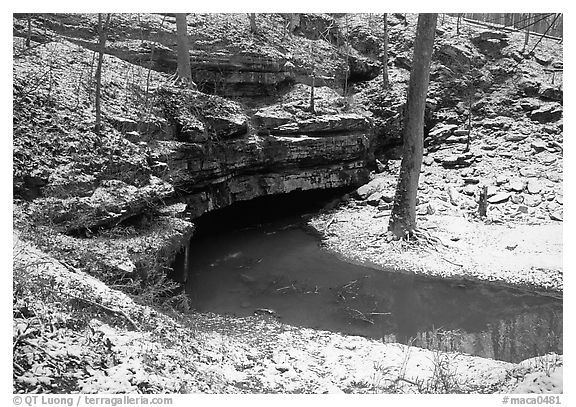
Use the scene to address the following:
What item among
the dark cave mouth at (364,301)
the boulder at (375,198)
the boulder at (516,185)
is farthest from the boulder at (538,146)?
the dark cave mouth at (364,301)

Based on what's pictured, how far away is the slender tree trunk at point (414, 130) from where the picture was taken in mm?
10945

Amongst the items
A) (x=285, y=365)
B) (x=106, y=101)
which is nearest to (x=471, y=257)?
(x=285, y=365)

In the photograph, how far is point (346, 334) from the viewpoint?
7.76 meters

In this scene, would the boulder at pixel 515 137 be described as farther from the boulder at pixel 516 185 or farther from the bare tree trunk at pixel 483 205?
the bare tree trunk at pixel 483 205

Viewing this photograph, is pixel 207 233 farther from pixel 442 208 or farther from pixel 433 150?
pixel 433 150

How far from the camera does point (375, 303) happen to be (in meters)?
9.27

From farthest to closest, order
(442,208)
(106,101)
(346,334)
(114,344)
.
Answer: (442,208) < (106,101) < (346,334) < (114,344)

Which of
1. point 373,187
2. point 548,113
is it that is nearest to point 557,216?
point 373,187

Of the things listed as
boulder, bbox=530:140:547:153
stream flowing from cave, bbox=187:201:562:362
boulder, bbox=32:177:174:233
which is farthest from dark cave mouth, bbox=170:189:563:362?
boulder, bbox=530:140:547:153

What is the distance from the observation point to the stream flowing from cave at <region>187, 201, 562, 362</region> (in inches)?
310

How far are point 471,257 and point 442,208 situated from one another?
3.21 meters

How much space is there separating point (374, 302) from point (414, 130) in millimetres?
5227

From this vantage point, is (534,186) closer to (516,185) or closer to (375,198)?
(516,185)

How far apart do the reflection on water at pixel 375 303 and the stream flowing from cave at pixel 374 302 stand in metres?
0.02
